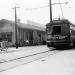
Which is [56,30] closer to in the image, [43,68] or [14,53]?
[14,53]

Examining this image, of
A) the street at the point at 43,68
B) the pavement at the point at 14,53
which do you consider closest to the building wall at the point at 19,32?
the pavement at the point at 14,53

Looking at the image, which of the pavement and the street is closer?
the street

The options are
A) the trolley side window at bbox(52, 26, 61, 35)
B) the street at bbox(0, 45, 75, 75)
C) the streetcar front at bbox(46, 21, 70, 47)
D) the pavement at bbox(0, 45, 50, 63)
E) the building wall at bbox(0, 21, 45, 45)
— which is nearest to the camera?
the street at bbox(0, 45, 75, 75)

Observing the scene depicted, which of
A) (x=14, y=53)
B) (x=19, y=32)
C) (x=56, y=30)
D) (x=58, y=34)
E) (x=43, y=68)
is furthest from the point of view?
(x=19, y=32)

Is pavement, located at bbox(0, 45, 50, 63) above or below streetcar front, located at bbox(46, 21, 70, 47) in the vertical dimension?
below

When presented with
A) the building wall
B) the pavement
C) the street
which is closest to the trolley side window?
the pavement

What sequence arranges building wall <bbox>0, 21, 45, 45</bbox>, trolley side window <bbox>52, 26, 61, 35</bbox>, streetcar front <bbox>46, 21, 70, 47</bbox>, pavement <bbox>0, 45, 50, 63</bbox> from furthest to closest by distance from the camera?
building wall <bbox>0, 21, 45, 45</bbox>
trolley side window <bbox>52, 26, 61, 35</bbox>
streetcar front <bbox>46, 21, 70, 47</bbox>
pavement <bbox>0, 45, 50, 63</bbox>

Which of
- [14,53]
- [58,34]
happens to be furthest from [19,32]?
[14,53]

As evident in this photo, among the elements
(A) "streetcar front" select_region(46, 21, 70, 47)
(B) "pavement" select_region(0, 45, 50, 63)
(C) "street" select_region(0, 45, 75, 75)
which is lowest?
(C) "street" select_region(0, 45, 75, 75)

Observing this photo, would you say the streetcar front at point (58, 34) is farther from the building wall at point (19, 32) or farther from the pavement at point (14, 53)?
the building wall at point (19, 32)

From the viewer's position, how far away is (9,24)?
120 ft

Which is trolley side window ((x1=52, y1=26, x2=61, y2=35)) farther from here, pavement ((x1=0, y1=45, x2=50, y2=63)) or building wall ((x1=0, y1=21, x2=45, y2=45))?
building wall ((x1=0, y1=21, x2=45, y2=45))

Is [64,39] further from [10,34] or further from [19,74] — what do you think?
[10,34]

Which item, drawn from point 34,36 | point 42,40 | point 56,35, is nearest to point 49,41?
point 56,35
